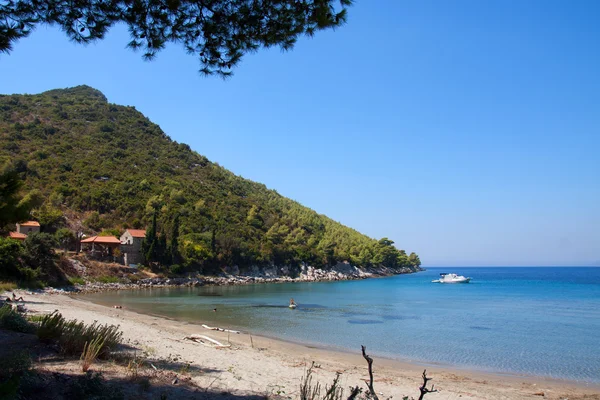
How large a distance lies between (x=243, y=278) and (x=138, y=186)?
25674 mm

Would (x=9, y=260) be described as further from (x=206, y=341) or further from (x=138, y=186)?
(x=138, y=186)

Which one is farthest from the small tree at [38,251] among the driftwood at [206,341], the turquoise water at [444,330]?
the driftwood at [206,341]

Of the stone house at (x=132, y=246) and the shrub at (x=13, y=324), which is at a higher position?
the stone house at (x=132, y=246)

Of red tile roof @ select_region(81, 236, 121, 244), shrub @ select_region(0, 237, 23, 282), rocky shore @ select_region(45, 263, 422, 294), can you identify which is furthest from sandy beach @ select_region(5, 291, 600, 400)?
red tile roof @ select_region(81, 236, 121, 244)

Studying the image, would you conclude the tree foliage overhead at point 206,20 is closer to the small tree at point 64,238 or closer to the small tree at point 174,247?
the small tree at point 64,238

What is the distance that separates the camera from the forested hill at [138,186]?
6053 centimetres

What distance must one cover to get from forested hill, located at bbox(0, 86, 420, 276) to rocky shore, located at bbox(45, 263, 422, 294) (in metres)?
2.06

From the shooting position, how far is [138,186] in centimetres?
7156

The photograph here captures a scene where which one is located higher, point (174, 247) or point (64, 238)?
point (64, 238)

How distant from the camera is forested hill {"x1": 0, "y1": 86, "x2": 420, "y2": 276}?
60531mm

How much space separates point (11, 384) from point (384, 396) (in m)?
7.69

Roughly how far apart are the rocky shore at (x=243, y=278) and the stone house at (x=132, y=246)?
14.3 ft

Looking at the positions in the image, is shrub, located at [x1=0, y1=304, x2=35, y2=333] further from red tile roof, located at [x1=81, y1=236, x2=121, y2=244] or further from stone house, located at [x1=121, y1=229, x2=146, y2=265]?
stone house, located at [x1=121, y1=229, x2=146, y2=265]

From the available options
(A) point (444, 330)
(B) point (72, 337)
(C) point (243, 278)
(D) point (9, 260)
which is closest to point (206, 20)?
(B) point (72, 337)
